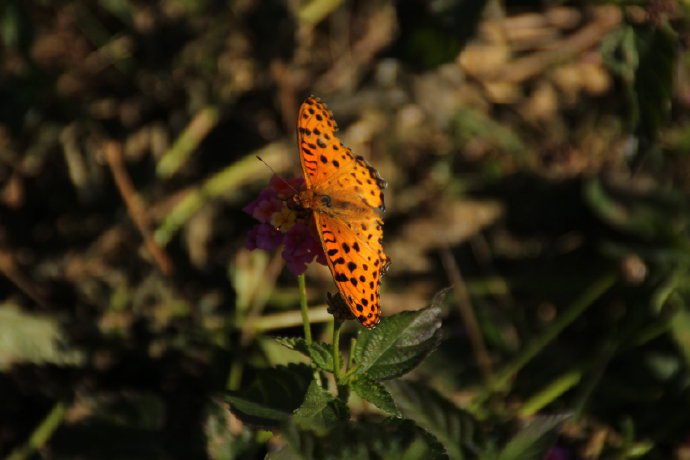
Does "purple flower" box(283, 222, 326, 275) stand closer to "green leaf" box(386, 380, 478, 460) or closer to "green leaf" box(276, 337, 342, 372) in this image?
"green leaf" box(276, 337, 342, 372)

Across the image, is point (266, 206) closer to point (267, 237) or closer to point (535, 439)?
point (267, 237)

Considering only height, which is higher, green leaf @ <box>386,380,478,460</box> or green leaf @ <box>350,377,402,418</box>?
green leaf @ <box>350,377,402,418</box>

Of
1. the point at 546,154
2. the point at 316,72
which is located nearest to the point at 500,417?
the point at 546,154

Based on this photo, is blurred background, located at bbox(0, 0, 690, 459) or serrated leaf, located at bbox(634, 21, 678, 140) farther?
blurred background, located at bbox(0, 0, 690, 459)

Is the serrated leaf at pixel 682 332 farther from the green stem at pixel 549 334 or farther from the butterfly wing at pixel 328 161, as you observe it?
the butterfly wing at pixel 328 161

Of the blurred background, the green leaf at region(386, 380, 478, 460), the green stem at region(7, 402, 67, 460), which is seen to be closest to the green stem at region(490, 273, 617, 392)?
the blurred background

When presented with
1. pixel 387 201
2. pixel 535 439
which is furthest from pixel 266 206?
pixel 387 201

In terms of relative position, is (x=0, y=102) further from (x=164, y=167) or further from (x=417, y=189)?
(x=417, y=189)
